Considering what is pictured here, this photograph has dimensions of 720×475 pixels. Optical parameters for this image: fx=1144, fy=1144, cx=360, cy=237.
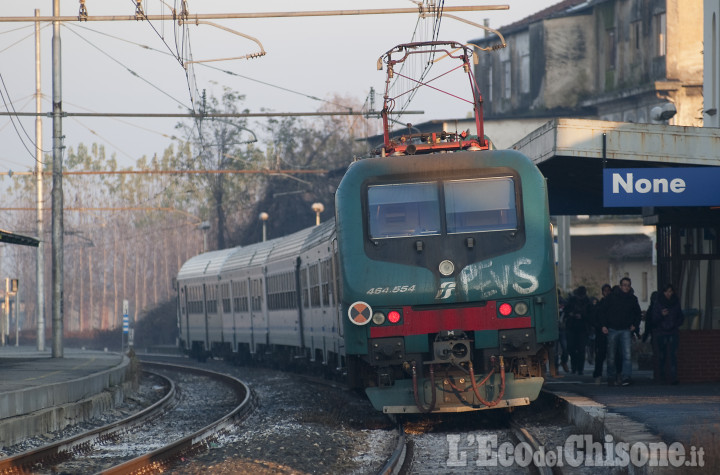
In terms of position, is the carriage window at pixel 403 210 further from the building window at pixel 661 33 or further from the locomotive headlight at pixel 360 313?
the building window at pixel 661 33

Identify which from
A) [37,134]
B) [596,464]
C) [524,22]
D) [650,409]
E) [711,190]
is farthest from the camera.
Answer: [524,22]

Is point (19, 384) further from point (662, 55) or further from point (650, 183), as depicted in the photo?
point (662, 55)

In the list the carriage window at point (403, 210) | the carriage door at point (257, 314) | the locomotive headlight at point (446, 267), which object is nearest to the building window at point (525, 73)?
Answer: the carriage door at point (257, 314)

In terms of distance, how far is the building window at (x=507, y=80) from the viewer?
5347 cm

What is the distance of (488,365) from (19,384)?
8.26 m

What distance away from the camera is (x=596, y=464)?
10.2 meters

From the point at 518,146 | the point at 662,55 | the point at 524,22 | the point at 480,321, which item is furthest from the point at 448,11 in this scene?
the point at 524,22

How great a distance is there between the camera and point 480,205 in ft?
43.4

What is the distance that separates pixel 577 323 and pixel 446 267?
24.8ft
